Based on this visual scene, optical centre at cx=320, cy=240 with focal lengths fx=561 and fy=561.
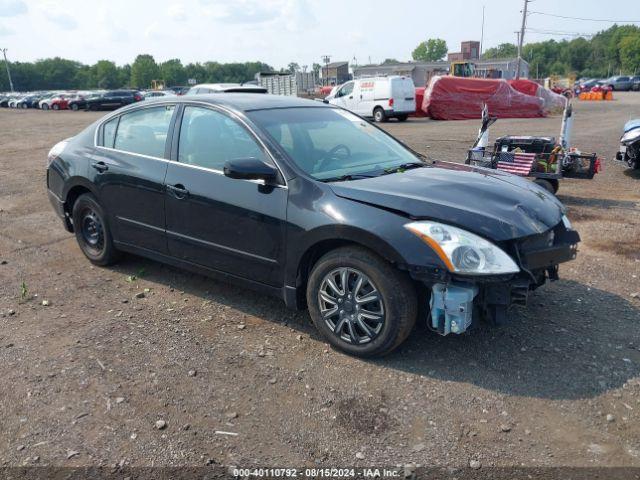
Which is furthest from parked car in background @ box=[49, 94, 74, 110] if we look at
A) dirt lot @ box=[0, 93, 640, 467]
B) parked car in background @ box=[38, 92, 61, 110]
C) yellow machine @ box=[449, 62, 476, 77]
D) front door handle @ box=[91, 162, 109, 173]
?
dirt lot @ box=[0, 93, 640, 467]

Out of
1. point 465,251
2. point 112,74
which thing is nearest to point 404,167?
point 465,251

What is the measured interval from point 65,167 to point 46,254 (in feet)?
3.73

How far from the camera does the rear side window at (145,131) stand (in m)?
4.80

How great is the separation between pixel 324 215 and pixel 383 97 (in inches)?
845

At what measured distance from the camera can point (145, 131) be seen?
500cm

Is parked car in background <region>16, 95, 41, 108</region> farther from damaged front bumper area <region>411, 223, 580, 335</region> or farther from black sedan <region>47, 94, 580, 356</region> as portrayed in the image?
damaged front bumper area <region>411, 223, 580, 335</region>

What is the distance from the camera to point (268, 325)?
432 centimetres

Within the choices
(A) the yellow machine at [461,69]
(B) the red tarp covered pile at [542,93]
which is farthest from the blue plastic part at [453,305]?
(A) the yellow machine at [461,69]

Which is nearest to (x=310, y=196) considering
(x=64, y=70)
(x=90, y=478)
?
(x=90, y=478)

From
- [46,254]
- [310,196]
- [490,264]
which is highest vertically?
[310,196]

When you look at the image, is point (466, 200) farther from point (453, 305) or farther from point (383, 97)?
point (383, 97)

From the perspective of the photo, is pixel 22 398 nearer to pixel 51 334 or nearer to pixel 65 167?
pixel 51 334

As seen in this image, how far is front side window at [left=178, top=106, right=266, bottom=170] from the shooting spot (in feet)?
14.1

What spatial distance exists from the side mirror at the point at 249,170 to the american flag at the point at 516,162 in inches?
208
